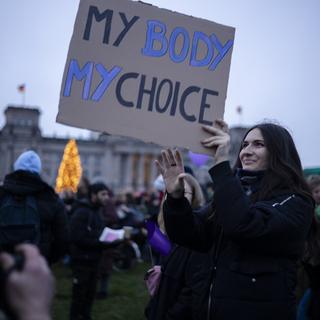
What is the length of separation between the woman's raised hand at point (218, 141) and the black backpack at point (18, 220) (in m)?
1.97

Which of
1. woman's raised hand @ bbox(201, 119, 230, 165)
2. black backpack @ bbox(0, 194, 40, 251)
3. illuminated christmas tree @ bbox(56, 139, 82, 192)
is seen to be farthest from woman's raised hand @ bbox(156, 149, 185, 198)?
illuminated christmas tree @ bbox(56, 139, 82, 192)

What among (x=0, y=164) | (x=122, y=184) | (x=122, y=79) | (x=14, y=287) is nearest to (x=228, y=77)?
(x=122, y=79)

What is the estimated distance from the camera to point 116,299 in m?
7.27

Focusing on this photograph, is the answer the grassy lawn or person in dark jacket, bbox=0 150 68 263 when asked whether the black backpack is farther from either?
the grassy lawn

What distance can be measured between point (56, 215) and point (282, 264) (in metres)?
2.33

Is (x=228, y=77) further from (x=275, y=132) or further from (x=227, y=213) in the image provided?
(x=227, y=213)

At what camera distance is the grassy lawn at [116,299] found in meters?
6.29

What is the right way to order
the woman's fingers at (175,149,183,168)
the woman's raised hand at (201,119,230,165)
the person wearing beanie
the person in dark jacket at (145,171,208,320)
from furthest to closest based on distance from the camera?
the person wearing beanie
the person in dark jacket at (145,171,208,320)
the woman's fingers at (175,149,183,168)
the woman's raised hand at (201,119,230,165)

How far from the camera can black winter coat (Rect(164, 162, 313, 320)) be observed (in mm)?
2012

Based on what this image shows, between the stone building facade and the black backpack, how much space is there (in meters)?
62.2

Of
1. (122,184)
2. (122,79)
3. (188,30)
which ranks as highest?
(188,30)

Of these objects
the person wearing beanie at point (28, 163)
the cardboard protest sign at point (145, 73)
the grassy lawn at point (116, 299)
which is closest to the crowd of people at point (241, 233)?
the cardboard protest sign at point (145, 73)

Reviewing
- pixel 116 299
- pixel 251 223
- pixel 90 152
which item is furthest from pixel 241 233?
pixel 90 152

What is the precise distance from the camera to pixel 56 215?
3936 millimetres
